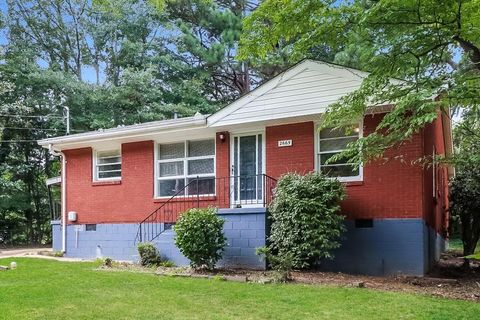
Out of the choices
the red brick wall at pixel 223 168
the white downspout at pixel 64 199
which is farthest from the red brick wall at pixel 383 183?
the white downspout at pixel 64 199

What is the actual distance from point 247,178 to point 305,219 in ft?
9.02

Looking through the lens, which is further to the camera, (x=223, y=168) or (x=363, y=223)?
(x=223, y=168)

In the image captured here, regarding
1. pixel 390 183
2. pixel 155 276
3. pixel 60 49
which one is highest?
pixel 60 49

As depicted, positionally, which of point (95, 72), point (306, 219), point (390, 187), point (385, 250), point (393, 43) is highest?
point (95, 72)

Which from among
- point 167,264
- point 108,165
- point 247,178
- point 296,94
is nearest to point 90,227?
point 108,165

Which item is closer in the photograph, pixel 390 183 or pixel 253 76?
pixel 390 183

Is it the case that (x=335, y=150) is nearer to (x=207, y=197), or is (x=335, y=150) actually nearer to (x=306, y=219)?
(x=306, y=219)

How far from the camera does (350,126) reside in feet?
30.7

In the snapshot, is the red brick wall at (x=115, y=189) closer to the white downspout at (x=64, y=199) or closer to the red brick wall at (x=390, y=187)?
the white downspout at (x=64, y=199)

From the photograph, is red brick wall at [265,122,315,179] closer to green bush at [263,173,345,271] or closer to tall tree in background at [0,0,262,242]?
green bush at [263,173,345,271]

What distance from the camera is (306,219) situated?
27.9 ft

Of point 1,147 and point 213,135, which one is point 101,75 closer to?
point 1,147

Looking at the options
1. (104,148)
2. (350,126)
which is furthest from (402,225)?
(104,148)

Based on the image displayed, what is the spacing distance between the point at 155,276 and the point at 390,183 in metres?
4.91
